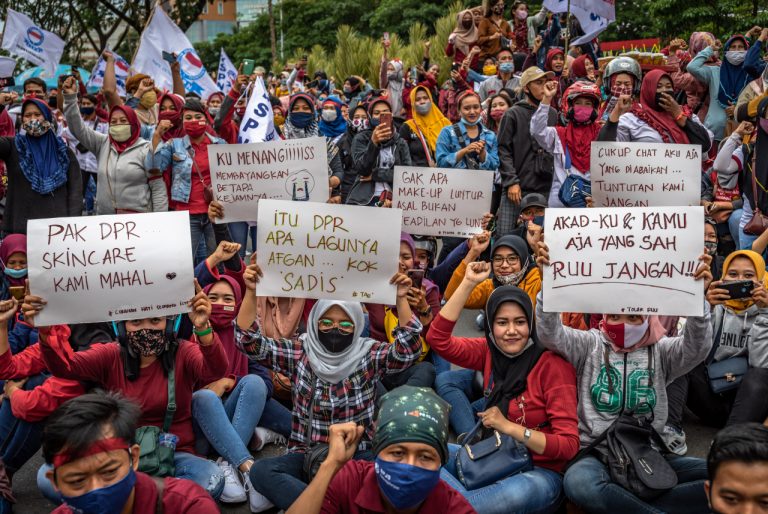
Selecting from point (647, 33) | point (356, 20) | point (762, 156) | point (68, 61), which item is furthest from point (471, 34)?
point (68, 61)

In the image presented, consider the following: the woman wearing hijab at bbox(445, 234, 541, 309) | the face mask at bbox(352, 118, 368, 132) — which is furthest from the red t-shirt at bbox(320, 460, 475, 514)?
the face mask at bbox(352, 118, 368, 132)

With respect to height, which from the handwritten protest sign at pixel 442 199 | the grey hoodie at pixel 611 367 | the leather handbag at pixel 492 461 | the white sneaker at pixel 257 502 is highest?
the handwritten protest sign at pixel 442 199

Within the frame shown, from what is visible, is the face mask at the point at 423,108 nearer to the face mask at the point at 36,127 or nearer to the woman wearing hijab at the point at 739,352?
the face mask at the point at 36,127

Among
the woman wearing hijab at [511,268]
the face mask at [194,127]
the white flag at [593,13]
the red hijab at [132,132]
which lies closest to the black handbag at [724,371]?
the woman wearing hijab at [511,268]

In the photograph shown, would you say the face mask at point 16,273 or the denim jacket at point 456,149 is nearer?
the face mask at point 16,273

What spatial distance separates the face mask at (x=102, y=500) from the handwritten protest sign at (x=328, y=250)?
1508 mm

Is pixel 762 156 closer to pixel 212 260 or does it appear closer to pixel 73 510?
pixel 212 260

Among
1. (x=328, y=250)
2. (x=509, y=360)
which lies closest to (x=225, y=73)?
(x=328, y=250)

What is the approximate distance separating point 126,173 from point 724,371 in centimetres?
497

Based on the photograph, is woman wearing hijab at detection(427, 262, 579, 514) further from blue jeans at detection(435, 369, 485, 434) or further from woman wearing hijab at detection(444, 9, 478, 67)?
woman wearing hijab at detection(444, 9, 478, 67)

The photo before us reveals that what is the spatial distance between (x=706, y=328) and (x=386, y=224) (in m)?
1.63

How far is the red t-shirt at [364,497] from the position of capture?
2973mm

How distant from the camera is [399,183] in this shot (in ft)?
19.5

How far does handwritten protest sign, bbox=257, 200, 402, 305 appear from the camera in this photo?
411cm
